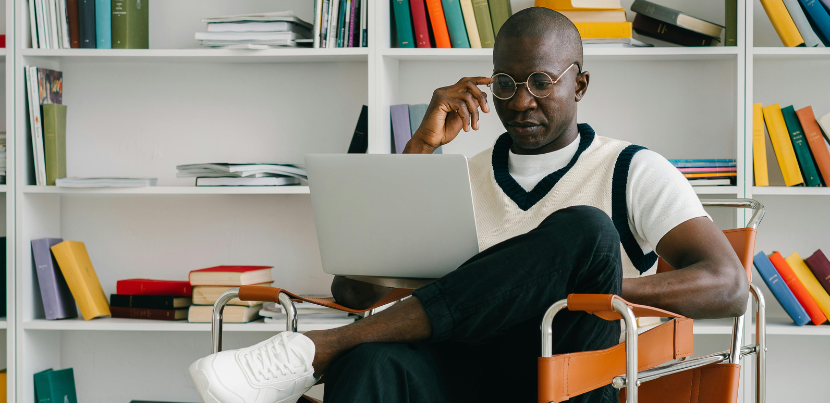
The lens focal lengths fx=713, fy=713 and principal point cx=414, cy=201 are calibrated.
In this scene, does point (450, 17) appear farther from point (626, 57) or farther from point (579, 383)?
point (579, 383)

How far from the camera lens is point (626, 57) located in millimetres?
2107

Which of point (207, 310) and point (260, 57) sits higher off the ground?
point (260, 57)

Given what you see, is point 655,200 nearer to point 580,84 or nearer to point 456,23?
point 580,84

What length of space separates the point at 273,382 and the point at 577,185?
28.2 inches

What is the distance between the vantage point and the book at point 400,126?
2135 mm

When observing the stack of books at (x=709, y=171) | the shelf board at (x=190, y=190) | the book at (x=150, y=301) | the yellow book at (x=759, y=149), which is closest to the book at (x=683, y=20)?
the yellow book at (x=759, y=149)

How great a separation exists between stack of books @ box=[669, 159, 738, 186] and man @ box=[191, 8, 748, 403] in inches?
28.0

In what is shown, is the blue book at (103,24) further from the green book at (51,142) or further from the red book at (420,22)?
the red book at (420,22)

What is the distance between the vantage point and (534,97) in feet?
4.60

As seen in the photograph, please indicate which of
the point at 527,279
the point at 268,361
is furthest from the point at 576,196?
the point at 268,361

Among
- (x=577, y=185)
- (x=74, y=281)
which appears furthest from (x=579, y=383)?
(x=74, y=281)

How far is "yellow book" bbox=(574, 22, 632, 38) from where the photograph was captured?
80.2 inches

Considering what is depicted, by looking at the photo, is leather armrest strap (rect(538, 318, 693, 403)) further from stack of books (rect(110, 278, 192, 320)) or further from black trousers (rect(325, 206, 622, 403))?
stack of books (rect(110, 278, 192, 320))

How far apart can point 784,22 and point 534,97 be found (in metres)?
1.05
